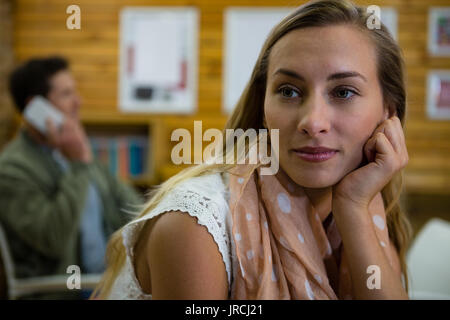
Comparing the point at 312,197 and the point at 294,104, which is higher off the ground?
the point at 294,104

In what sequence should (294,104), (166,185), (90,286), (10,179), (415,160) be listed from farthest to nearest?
(415,160) → (10,179) → (90,286) → (166,185) → (294,104)

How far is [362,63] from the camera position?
0.72m

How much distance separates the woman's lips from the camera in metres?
0.70

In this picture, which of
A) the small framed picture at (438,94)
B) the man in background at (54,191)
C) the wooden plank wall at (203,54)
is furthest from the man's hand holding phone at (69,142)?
the small framed picture at (438,94)

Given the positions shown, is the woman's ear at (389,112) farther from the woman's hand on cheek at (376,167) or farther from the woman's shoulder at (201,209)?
the woman's shoulder at (201,209)

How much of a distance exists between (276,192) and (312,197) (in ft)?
0.30

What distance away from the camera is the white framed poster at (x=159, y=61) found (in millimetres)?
2975

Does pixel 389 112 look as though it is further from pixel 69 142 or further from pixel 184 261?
pixel 69 142

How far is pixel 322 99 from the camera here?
666 millimetres

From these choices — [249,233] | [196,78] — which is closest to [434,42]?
[196,78]

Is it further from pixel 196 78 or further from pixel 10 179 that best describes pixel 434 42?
pixel 10 179

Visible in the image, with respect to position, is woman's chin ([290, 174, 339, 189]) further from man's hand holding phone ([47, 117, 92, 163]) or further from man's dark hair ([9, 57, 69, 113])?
man's dark hair ([9, 57, 69, 113])

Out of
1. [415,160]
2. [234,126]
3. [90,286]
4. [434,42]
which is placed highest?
[434,42]

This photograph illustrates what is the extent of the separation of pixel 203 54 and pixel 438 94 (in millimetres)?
1372
